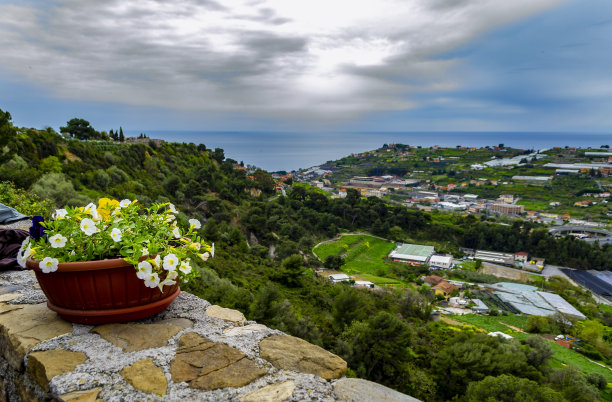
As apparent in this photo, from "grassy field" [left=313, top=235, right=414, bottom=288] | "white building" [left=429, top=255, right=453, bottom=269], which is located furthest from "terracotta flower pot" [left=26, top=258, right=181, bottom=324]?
"white building" [left=429, top=255, right=453, bottom=269]

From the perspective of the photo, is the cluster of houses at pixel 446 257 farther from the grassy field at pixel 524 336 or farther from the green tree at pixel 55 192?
the green tree at pixel 55 192

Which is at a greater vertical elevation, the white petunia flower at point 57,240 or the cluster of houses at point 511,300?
the white petunia flower at point 57,240

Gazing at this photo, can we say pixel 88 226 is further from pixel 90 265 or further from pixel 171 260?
pixel 171 260

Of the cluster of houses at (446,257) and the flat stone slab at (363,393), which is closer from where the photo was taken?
the flat stone slab at (363,393)

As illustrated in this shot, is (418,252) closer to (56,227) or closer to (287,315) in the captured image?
(287,315)

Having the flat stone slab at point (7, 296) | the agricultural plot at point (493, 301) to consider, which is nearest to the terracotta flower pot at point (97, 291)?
the flat stone slab at point (7, 296)

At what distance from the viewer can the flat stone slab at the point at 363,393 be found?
1.25m

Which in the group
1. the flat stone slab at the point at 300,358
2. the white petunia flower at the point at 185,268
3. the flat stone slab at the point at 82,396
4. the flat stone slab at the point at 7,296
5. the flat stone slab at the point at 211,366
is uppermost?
the white petunia flower at the point at 185,268

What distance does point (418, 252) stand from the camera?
38656 mm

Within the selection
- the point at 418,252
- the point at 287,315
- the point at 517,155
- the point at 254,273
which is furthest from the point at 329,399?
the point at 517,155

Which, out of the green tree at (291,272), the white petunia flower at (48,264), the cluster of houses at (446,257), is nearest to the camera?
the white petunia flower at (48,264)

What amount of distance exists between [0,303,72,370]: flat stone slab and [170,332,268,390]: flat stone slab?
59 cm

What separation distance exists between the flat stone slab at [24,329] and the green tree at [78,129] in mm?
Answer: 33327

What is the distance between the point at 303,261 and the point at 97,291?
23459 mm
